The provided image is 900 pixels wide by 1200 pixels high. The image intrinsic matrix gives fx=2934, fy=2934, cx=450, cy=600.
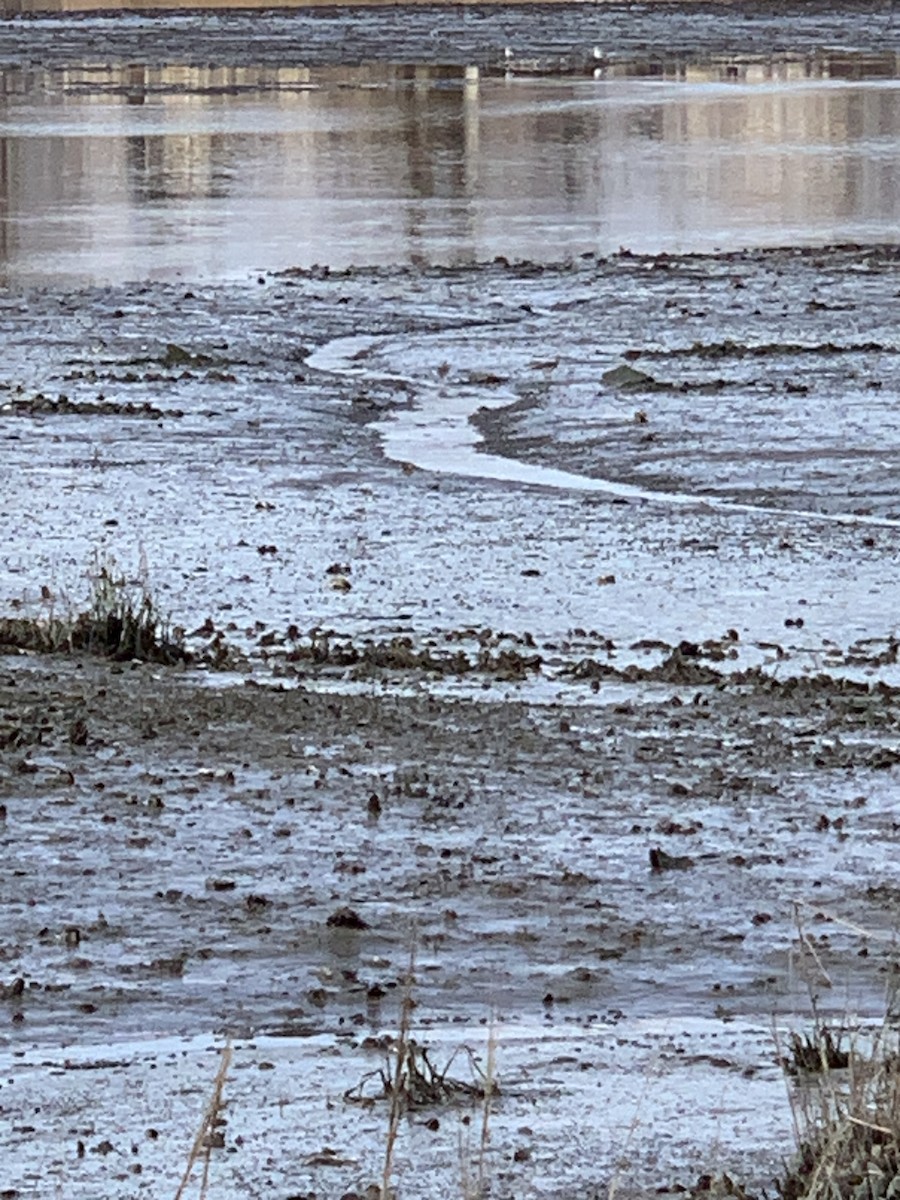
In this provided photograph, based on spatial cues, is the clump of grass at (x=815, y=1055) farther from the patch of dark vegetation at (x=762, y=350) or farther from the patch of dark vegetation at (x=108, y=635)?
the patch of dark vegetation at (x=762, y=350)

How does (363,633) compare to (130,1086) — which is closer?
(130,1086)

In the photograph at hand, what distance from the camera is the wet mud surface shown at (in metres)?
5.71

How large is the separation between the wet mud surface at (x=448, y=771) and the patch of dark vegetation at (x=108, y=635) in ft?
0.41

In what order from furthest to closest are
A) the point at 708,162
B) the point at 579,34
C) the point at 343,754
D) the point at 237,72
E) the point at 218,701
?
1. the point at 579,34
2. the point at 237,72
3. the point at 708,162
4. the point at 218,701
5. the point at 343,754

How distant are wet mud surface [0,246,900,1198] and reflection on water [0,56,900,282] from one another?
8789mm

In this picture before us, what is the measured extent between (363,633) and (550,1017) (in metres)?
4.51

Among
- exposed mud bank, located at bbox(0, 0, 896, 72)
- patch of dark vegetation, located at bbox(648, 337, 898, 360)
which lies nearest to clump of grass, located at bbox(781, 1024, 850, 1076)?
patch of dark vegetation, located at bbox(648, 337, 898, 360)

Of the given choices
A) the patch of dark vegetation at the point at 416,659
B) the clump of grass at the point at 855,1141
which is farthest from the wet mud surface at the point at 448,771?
the clump of grass at the point at 855,1141

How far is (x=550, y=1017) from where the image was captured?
631 centimetres

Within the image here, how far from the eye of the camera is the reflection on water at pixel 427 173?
85.4ft

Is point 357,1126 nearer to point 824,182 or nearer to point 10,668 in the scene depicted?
point 10,668

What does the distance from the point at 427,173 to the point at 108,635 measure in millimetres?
23733

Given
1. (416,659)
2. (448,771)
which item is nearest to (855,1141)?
(448,771)

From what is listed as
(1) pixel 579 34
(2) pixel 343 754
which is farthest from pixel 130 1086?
(1) pixel 579 34
